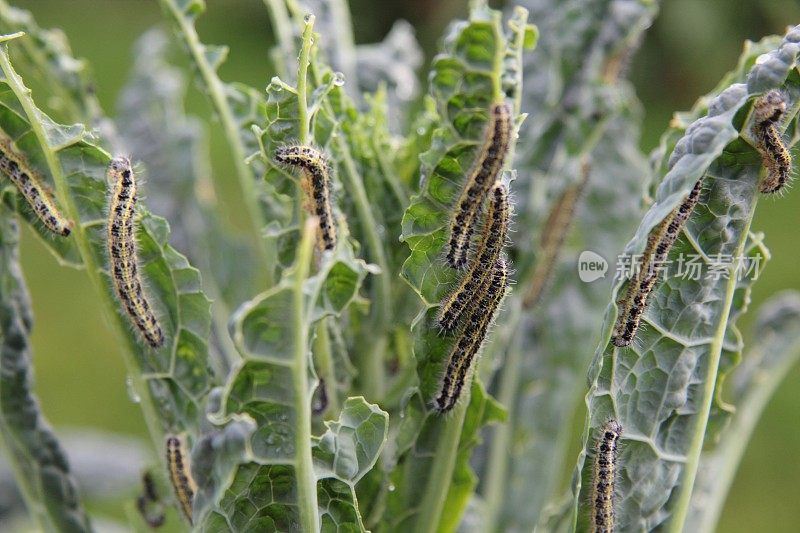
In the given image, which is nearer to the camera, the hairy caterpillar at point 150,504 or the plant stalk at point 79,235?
the plant stalk at point 79,235

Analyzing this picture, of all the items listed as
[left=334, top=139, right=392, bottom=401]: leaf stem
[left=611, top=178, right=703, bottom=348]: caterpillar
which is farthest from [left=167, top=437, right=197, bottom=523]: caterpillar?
[left=611, top=178, right=703, bottom=348]: caterpillar

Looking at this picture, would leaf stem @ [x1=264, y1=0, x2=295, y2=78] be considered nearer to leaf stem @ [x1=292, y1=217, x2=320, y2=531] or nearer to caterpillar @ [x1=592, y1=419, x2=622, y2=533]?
leaf stem @ [x1=292, y1=217, x2=320, y2=531]

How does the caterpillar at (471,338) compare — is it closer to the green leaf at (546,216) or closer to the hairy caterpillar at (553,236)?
the green leaf at (546,216)

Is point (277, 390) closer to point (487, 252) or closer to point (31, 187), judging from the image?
point (487, 252)

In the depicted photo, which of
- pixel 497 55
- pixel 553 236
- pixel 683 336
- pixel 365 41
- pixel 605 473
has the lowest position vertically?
pixel 605 473

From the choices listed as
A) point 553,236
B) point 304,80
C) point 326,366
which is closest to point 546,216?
point 553,236

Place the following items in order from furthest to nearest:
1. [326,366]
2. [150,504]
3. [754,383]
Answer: [754,383] < [150,504] < [326,366]

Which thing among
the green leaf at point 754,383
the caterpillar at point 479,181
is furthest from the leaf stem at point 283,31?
the green leaf at point 754,383

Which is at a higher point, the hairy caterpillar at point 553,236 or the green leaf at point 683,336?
the hairy caterpillar at point 553,236
